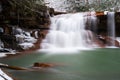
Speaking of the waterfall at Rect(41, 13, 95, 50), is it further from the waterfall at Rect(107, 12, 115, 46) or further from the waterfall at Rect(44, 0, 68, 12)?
the waterfall at Rect(44, 0, 68, 12)

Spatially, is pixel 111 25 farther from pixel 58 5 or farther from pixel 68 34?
pixel 58 5

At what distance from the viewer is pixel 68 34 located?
62.1ft

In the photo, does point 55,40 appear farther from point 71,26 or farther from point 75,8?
point 75,8

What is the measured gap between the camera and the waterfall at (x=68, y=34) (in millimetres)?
18067

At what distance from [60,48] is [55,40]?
2.31ft

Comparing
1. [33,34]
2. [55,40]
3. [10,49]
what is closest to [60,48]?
[55,40]

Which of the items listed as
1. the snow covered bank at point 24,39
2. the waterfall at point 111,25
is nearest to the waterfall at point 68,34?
the snow covered bank at point 24,39

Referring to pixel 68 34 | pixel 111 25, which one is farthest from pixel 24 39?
pixel 111 25

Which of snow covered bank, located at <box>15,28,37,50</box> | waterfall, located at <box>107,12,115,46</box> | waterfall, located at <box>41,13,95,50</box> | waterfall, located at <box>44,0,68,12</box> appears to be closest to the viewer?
snow covered bank, located at <box>15,28,37,50</box>

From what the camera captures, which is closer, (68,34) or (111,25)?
(68,34)

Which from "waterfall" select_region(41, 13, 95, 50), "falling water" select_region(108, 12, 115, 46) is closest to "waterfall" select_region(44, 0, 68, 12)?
"waterfall" select_region(41, 13, 95, 50)

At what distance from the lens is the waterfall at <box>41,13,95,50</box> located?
18067 millimetres

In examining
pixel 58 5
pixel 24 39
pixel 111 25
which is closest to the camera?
pixel 24 39

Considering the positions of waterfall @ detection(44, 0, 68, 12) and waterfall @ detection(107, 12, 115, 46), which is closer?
waterfall @ detection(107, 12, 115, 46)
